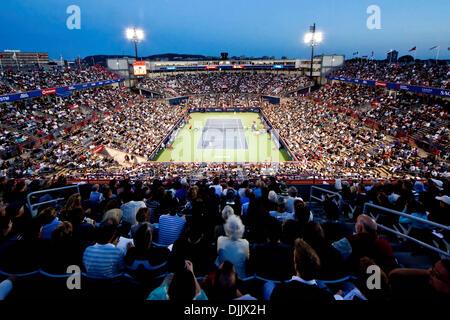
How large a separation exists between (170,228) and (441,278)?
12.0 ft

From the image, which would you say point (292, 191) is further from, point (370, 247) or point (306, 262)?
point (306, 262)

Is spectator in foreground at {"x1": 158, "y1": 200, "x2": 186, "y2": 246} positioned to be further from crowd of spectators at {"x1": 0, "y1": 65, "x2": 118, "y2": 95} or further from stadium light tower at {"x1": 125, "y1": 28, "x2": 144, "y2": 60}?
stadium light tower at {"x1": 125, "y1": 28, "x2": 144, "y2": 60}

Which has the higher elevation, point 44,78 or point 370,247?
point 44,78

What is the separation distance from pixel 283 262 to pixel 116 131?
29166mm

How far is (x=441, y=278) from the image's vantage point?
205cm

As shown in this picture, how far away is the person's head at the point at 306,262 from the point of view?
2.35 metres

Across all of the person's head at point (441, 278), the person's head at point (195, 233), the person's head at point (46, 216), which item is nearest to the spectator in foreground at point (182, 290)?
the person's head at point (195, 233)

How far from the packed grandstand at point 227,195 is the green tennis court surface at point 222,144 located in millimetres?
1994

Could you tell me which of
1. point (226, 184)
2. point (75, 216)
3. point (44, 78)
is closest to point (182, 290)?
point (75, 216)

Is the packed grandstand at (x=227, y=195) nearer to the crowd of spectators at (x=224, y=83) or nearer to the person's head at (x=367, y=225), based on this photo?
the person's head at (x=367, y=225)

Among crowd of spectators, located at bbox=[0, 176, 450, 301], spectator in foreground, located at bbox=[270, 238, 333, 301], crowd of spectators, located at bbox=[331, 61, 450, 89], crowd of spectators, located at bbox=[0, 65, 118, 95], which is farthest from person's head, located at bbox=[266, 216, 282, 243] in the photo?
crowd of spectators, located at bbox=[0, 65, 118, 95]

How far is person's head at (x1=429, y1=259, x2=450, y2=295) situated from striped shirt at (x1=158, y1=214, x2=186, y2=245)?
348 cm

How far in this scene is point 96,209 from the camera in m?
5.64

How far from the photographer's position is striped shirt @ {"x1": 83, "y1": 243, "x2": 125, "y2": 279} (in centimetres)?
311
